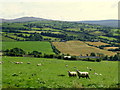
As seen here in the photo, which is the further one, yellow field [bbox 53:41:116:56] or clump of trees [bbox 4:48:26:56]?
yellow field [bbox 53:41:116:56]

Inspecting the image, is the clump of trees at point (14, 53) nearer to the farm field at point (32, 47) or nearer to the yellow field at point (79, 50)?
the farm field at point (32, 47)

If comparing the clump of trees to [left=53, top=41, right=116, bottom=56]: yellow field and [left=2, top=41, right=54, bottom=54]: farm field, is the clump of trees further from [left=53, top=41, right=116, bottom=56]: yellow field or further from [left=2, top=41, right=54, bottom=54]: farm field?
[left=53, top=41, right=116, bottom=56]: yellow field

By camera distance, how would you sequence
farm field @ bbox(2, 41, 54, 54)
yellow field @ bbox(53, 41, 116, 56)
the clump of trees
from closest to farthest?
1. the clump of trees
2. yellow field @ bbox(53, 41, 116, 56)
3. farm field @ bbox(2, 41, 54, 54)

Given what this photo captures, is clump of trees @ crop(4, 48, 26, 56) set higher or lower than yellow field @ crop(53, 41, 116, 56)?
higher

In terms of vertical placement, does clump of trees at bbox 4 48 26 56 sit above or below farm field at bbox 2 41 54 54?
above

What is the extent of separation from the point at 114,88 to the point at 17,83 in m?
13.3

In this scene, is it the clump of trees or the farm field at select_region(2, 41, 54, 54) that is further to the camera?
the farm field at select_region(2, 41, 54, 54)

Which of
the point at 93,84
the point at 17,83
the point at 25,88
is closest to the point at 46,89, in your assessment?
the point at 25,88

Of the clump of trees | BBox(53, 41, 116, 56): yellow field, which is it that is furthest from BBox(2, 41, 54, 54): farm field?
the clump of trees

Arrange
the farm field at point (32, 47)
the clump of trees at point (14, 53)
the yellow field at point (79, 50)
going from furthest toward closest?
the farm field at point (32, 47) → the yellow field at point (79, 50) → the clump of trees at point (14, 53)

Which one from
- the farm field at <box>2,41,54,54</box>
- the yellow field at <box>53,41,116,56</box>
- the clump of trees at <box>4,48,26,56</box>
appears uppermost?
the clump of trees at <box>4,48,26,56</box>

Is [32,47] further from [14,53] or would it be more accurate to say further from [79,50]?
[14,53]

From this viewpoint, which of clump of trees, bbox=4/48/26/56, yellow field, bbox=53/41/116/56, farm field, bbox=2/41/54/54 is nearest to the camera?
clump of trees, bbox=4/48/26/56

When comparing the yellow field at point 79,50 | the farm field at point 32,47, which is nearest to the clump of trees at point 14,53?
the farm field at point 32,47
